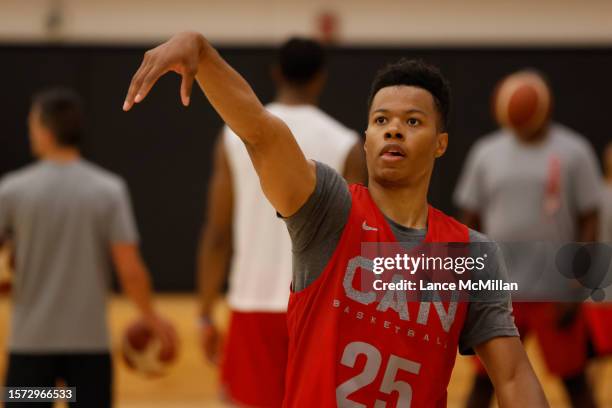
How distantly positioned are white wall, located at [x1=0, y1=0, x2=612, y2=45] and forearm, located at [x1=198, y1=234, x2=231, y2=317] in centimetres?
596

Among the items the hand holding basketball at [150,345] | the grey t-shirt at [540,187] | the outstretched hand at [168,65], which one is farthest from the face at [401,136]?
the grey t-shirt at [540,187]

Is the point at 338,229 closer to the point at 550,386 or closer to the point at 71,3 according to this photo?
the point at 550,386

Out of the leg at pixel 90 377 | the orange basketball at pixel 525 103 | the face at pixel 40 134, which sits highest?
the orange basketball at pixel 525 103

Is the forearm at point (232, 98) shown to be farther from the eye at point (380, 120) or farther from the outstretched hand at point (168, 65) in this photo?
the eye at point (380, 120)

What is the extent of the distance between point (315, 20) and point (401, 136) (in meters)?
8.10

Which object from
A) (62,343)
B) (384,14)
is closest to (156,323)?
(62,343)

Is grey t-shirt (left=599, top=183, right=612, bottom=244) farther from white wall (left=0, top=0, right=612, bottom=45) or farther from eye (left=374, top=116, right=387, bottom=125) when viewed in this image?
eye (left=374, top=116, right=387, bottom=125)

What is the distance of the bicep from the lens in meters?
2.01

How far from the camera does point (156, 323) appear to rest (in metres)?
4.61

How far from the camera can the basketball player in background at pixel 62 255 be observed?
426cm

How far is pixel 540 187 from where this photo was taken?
543cm

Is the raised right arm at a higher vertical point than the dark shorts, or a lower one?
higher

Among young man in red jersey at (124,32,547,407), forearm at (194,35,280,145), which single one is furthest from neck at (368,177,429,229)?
forearm at (194,35,280,145)

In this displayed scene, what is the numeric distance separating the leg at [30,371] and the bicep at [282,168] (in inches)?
97.3
